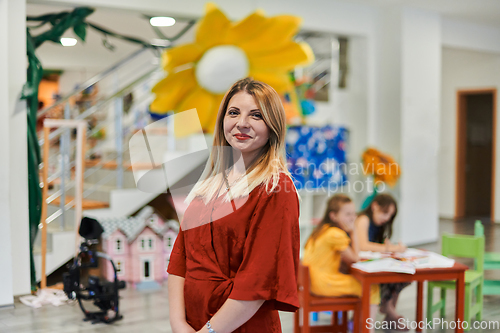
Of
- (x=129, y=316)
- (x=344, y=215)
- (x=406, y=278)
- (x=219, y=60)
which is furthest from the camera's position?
(x=219, y=60)

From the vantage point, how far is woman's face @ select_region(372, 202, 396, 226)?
10.2 ft

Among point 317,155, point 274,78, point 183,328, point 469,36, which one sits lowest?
point 183,328

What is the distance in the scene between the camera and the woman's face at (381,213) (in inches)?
123

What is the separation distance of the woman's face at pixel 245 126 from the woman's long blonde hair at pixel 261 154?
1 cm

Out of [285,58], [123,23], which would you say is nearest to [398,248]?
[285,58]

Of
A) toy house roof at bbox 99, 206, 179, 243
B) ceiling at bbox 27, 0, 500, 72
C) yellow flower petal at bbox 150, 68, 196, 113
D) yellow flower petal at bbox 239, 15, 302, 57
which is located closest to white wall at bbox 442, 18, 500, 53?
ceiling at bbox 27, 0, 500, 72

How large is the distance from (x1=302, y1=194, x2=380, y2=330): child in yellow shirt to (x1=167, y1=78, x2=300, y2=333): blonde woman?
1462 millimetres

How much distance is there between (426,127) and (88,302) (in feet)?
13.4

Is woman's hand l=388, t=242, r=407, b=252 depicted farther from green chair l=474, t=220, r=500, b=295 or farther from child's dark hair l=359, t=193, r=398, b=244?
green chair l=474, t=220, r=500, b=295

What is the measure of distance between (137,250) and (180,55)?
1612mm

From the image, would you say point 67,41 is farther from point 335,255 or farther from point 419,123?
point 419,123

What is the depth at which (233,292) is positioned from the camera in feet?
3.73

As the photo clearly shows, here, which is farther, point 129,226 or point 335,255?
point 129,226

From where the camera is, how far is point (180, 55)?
3.87 meters
